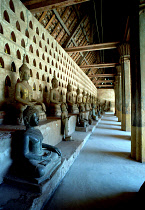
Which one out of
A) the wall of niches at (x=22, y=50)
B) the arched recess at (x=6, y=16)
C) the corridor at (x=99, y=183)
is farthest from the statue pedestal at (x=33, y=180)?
the arched recess at (x=6, y=16)

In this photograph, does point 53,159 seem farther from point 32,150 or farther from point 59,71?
point 59,71

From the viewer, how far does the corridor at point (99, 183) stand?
7.74 ft

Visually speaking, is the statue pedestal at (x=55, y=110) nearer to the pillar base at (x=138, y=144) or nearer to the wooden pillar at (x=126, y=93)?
the pillar base at (x=138, y=144)

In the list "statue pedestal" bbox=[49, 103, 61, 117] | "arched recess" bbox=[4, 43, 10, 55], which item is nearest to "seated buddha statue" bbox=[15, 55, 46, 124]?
"arched recess" bbox=[4, 43, 10, 55]

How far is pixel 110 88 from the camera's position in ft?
115

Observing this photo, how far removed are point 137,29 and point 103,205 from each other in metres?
5.06

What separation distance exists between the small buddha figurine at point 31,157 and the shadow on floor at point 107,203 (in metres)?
0.62

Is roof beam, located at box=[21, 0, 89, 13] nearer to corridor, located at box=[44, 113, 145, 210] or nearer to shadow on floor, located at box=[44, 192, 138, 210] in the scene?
corridor, located at box=[44, 113, 145, 210]

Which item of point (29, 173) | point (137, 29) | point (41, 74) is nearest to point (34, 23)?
point (41, 74)

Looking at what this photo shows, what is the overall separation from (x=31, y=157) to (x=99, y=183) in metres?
1.70

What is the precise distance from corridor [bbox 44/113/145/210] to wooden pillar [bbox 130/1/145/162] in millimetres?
546

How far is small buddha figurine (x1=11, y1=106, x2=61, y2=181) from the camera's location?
2291 mm

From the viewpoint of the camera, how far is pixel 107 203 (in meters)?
2.35

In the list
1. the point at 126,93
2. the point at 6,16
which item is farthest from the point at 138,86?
the point at 6,16
